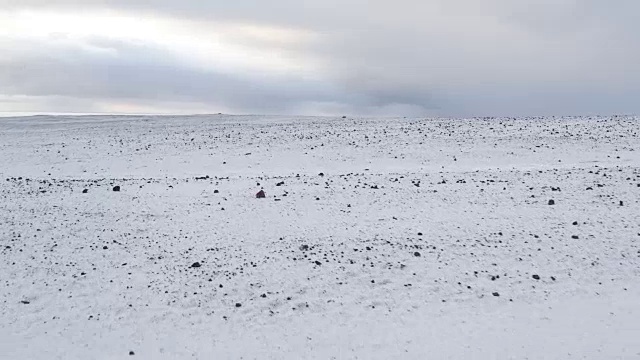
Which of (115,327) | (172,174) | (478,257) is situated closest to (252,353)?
(115,327)

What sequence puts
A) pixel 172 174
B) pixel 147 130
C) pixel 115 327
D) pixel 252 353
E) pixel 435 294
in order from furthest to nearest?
→ pixel 147 130 → pixel 172 174 → pixel 435 294 → pixel 115 327 → pixel 252 353

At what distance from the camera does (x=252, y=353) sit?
10758 millimetres

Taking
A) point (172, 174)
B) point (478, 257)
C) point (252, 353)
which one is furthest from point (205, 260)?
point (172, 174)

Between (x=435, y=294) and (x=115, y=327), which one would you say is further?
(x=435, y=294)

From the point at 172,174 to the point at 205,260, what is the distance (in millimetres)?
12406

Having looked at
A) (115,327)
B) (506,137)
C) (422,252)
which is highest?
(506,137)

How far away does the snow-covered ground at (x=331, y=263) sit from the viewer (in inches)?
440

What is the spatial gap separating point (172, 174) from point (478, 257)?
15691 mm

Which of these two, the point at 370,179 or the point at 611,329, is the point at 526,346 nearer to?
the point at 611,329

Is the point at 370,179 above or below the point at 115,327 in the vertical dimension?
above

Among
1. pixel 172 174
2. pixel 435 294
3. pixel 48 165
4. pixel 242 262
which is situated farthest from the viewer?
pixel 48 165

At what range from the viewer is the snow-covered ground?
1119 cm

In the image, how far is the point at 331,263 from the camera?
13.9 metres

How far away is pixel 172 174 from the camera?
25.9 m
